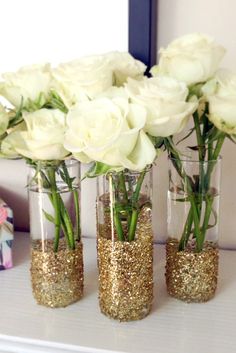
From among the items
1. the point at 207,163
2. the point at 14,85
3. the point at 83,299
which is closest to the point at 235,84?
the point at 207,163

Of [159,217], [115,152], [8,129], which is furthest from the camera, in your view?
[159,217]

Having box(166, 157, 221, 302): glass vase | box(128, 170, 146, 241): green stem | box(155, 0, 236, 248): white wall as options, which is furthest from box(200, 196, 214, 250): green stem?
box(155, 0, 236, 248): white wall

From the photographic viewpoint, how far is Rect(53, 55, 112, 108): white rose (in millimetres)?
639

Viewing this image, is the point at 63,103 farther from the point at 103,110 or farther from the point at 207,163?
the point at 207,163

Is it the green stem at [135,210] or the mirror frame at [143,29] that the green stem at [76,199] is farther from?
the mirror frame at [143,29]

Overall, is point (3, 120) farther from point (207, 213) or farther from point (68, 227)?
point (207, 213)

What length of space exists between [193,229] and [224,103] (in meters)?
0.20

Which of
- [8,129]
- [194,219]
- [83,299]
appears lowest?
[83,299]

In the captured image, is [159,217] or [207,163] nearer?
[207,163]

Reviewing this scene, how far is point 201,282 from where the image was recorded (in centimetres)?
76

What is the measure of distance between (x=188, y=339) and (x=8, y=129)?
0.35 meters

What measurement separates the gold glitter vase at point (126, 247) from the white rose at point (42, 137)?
82 mm

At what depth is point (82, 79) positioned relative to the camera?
64 cm

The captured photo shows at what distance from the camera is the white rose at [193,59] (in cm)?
65
